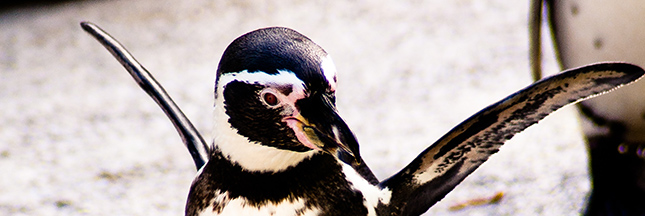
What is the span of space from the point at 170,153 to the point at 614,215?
0.76 meters

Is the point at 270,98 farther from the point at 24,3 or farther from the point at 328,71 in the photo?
the point at 24,3

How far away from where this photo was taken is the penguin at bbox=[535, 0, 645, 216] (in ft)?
2.41

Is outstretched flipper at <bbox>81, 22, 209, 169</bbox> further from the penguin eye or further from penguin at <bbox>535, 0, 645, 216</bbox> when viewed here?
penguin at <bbox>535, 0, 645, 216</bbox>

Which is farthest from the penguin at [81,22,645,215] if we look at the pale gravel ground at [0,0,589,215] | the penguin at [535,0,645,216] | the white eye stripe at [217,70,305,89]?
the pale gravel ground at [0,0,589,215]

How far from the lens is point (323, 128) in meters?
0.49

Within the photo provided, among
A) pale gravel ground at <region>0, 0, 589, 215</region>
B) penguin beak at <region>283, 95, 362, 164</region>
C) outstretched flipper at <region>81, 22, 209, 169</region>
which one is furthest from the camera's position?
pale gravel ground at <region>0, 0, 589, 215</region>

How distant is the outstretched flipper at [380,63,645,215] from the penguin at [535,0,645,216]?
0.23 meters

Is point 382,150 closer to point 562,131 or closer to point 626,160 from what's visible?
point 562,131

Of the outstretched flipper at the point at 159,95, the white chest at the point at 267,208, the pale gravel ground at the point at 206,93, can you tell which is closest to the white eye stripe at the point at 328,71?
the white chest at the point at 267,208

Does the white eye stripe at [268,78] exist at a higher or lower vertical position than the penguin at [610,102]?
higher

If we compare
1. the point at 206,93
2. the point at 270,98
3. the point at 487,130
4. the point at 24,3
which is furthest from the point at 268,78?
the point at 24,3

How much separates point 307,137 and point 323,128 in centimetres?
2

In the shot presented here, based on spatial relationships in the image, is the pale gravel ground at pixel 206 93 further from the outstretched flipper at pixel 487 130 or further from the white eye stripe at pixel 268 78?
the white eye stripe at pixel 268 78

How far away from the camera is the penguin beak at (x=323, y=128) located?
0.48 m
